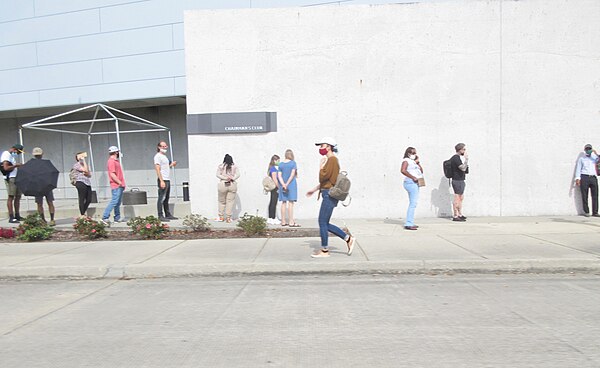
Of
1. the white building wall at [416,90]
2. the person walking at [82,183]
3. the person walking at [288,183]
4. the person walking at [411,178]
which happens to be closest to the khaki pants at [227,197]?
the white building wall at [416,90]

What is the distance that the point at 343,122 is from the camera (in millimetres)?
11648

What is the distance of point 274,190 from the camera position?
36.0ft

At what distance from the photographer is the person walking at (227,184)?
11.0 m

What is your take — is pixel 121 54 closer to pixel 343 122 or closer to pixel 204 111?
pixel 204 111

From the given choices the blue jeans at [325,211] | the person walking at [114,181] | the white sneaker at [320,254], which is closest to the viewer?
the blue jeans at [325,211]

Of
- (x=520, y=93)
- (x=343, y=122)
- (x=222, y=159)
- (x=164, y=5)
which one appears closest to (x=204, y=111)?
(x=222, y=159)

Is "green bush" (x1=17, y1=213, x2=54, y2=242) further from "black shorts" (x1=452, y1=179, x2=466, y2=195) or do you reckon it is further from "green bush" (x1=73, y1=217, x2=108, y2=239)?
"black shorts" (x1=452, y1=179, x2=466, y2=195)

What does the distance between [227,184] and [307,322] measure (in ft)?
23.2

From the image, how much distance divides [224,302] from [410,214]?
5536 mm

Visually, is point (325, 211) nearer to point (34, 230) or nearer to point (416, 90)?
point (416, 90)

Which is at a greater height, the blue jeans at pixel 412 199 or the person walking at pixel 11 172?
the person walking at pixel 11 172

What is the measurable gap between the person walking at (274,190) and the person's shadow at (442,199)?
4.21 metres

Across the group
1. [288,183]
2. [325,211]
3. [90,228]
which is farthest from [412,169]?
[90,228]

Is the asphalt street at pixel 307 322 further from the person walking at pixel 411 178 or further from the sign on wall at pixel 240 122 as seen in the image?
the sign on wall at pixel 240 122
